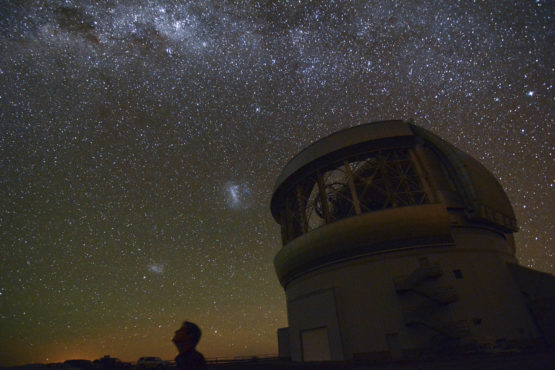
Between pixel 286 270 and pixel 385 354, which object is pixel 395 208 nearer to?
pixel 385 354

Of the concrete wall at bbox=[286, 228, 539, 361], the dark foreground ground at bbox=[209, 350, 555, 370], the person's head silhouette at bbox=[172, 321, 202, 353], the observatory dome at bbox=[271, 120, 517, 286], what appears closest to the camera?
the person's head silhouette at bbox=[172, 321, 202, 353]

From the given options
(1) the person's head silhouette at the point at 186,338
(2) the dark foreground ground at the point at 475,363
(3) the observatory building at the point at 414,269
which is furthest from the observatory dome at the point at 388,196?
(1) the person's head silhouette at the point at 186,338

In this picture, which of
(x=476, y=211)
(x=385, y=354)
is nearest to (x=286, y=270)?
(x=385, y=354)

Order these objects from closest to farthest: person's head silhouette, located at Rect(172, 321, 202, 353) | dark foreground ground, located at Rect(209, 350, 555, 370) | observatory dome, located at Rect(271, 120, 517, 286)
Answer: person's head silhouette, located at Rect(172, 321, 202, 353), dark foreground ground, located at Rect(209, 350, 555, 370), observatory dome, located at Rect(271, 120, 517, 286)

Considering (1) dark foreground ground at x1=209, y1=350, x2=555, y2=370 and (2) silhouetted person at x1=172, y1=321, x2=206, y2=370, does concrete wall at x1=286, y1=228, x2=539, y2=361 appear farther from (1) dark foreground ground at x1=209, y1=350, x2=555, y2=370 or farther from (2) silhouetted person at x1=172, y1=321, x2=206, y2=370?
(2) silhouetted person at x1=172, y1=321, x2=206, y2=370

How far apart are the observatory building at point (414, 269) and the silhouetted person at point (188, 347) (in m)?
17.3

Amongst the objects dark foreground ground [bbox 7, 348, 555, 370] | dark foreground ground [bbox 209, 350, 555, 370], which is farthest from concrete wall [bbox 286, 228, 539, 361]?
dark foreground ground [bbox 209, 350, 555, 370]

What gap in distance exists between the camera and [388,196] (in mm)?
20453

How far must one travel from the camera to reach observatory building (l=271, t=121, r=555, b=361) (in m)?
17.5

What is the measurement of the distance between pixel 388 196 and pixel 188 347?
19.3m

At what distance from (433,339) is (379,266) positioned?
488 centimetres

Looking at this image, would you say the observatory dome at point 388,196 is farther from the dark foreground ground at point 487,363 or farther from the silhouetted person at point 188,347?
the silhouetted person at point 188,347

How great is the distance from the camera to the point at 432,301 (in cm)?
1761

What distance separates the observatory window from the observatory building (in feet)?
0.59
